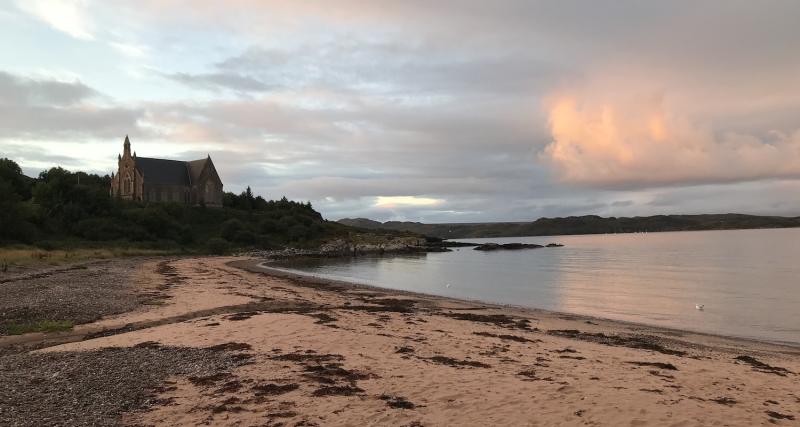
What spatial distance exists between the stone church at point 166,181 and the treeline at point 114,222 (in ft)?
26.3

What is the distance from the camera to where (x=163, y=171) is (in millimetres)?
111750

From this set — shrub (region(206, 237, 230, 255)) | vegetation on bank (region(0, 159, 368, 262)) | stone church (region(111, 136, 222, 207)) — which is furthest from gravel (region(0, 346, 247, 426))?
stone church (region(111, 136, 222, 207))

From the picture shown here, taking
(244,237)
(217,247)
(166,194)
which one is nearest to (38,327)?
(217,247)

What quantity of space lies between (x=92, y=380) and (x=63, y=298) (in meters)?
13.0

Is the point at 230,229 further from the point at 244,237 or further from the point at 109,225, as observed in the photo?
the point at 109,225

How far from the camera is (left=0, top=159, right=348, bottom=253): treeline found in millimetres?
55287

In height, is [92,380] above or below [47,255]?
below

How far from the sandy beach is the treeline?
4731cm

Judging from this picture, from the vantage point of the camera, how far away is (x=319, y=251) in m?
93.5

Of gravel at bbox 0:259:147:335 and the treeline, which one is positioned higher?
the treeline

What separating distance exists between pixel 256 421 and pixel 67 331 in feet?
33.7

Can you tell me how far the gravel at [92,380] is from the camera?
7.51m

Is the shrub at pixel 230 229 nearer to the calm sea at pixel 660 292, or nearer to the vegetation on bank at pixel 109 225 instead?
the vegetation on bank at pixel 109 225

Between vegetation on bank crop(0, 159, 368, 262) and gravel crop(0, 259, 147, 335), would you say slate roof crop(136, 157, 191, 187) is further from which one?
gravel crop(0, 259, 147, 335)
